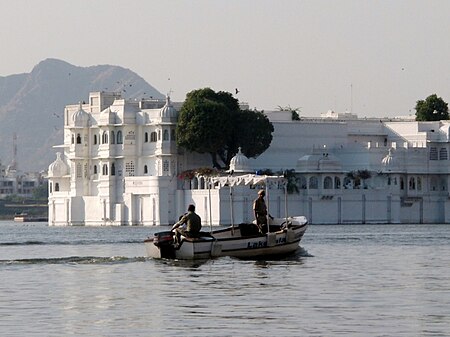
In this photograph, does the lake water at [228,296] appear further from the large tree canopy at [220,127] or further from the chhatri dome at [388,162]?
the chhatri dome at [388,162]

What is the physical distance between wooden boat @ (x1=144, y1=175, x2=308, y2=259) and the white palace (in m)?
78.4

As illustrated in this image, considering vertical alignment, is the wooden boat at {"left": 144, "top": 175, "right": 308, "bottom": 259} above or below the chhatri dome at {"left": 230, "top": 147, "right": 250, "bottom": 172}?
below

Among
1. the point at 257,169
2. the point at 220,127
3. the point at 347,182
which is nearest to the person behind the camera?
the point at 220,127

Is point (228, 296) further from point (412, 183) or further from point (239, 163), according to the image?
point (412, 183)

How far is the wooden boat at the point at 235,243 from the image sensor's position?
205 ft

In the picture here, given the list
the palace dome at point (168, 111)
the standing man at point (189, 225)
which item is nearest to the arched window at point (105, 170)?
the palace dome at point (168, 111)

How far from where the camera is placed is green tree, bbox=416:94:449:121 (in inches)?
7274

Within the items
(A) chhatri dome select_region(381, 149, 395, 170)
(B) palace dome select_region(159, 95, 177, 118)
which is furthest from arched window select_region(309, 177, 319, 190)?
(B) palace dome select_region(159, 95, 177, 118)

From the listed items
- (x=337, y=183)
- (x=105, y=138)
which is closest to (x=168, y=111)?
(x=105, y=138)

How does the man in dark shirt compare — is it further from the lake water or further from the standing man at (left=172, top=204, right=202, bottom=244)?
the standing man at (left=172, top=204, right=202, bottom=244)

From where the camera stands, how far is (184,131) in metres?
157

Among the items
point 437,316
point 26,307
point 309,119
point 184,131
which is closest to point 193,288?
point 26,307

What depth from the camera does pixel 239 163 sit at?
152 metres

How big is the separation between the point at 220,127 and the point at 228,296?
111985 mm
